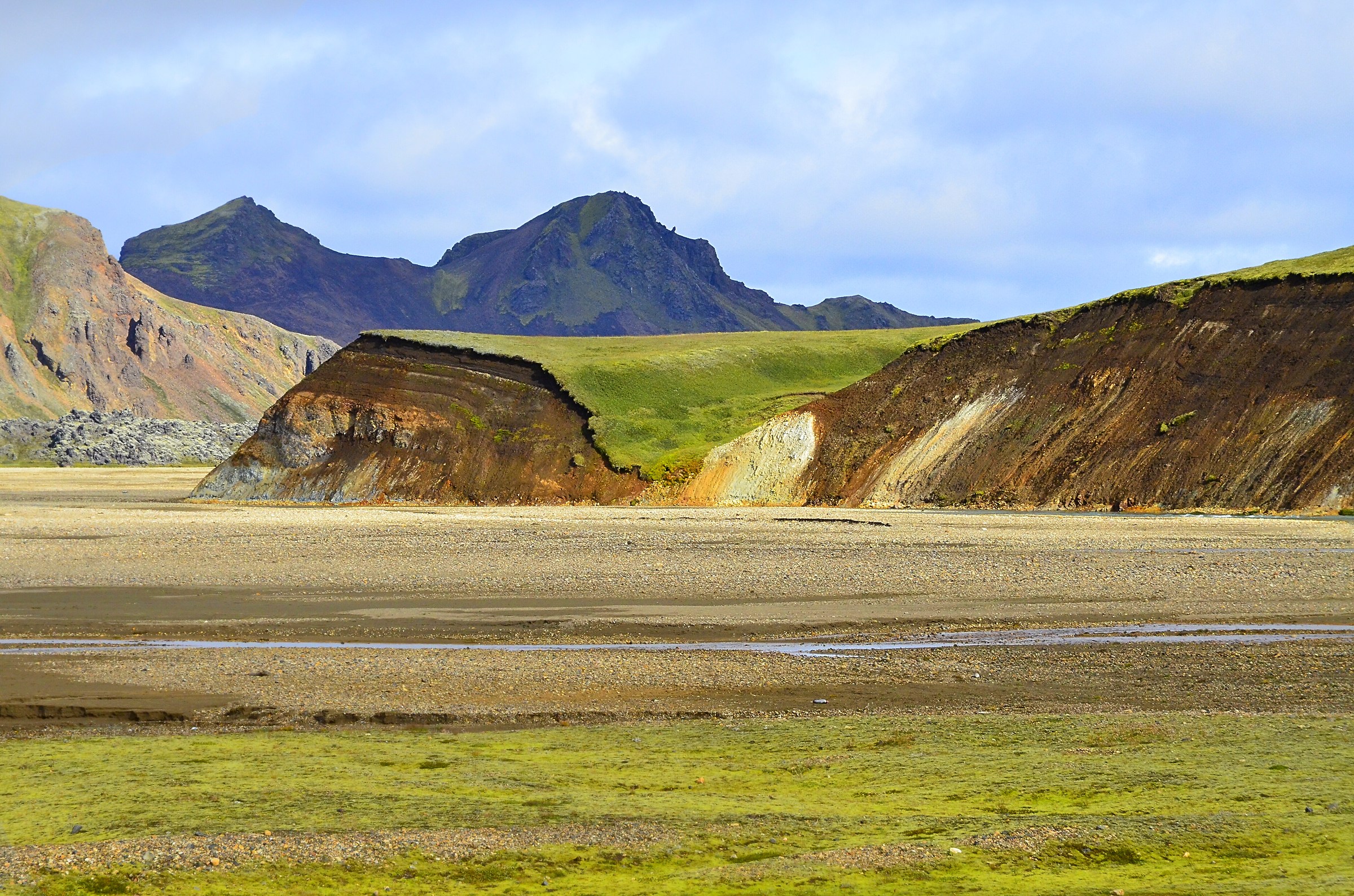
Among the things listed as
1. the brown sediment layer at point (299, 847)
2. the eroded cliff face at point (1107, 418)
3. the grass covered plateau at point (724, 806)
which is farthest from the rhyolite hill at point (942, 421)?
the brown sediment layer at point (299, 847)

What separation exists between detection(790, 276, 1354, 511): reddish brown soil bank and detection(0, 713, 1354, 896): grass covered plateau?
4952 cm

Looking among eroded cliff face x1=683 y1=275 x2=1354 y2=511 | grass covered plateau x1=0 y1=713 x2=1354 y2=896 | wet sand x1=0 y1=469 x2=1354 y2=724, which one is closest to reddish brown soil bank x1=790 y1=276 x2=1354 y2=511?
eroded cliff face x1=683 y1=275 x2=1354 y2=511

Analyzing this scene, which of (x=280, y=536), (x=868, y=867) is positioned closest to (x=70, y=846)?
(x=868, y=867)

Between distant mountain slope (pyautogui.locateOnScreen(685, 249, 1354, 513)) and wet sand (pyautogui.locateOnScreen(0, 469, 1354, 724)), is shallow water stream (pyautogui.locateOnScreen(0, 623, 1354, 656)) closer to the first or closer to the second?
wet sand (pyautogui.locateOnScreen(0, 469, 1354, 724))

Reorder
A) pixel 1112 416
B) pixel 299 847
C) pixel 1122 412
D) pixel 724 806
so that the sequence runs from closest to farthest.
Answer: pixel 299 847 < pixel 724 806 < pixel 1122 412 < pixel 1112 416

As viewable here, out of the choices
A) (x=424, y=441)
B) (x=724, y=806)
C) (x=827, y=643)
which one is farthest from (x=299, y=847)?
(x=424, y=441)

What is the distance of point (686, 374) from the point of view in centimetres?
10125

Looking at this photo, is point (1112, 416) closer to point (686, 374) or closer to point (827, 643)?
point (686, 374)

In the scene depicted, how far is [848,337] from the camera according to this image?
118m

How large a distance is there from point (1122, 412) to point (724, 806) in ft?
207

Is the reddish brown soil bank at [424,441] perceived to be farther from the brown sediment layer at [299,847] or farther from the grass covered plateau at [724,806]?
the brown sediment layer at [299,847]

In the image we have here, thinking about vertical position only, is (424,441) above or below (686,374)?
below

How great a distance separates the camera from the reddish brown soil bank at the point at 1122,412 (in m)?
60.2

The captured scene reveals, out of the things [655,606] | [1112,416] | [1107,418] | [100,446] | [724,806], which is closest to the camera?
[724,806]
